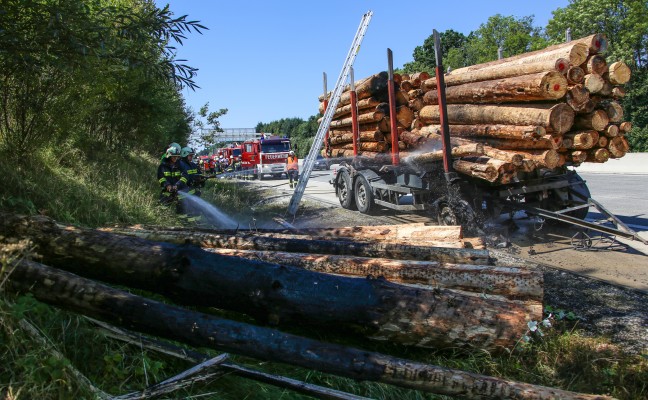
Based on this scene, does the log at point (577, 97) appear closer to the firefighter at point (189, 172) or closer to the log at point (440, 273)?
the log at point (440, 273)

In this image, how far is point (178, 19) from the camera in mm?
5574

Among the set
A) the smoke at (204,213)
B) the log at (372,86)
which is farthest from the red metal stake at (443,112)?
the smoke at (204,213)

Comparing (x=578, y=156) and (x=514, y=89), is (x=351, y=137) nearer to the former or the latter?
(x=514, y=89)

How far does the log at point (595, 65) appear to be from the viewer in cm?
734

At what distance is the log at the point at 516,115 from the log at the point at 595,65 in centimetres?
67

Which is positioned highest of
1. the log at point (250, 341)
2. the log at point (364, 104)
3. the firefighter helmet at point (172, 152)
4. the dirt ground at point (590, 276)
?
the log at point (364, 104)

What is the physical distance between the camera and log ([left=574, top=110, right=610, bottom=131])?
748 centimetres

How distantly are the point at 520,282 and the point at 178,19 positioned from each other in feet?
14.5

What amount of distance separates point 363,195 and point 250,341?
29.6 ft

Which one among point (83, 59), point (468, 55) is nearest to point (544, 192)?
point (83, 59)

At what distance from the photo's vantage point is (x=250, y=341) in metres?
2.94

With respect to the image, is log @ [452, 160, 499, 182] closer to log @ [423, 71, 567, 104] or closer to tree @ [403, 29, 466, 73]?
log @ [423, 71, 567, 104]

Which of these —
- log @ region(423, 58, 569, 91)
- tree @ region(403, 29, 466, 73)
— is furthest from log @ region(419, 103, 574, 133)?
tree @ region(403, 29, 466, 73)

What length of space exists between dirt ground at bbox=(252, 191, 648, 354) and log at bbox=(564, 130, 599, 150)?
141cm
